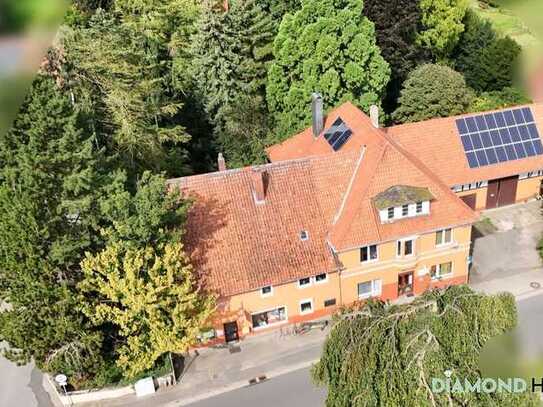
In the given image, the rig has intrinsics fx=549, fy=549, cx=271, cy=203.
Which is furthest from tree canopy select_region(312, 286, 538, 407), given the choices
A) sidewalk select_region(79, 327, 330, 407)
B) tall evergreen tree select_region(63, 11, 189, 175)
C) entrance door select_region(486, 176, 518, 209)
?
entrance door select_region(486, 176, 518, 209)

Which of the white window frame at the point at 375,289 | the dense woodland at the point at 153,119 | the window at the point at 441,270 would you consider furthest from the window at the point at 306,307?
the window at the point at 441,270

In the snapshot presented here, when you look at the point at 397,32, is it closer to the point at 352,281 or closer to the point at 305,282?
the point at 352,281

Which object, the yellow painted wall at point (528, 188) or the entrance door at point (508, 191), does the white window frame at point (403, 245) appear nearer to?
the entrance door at point (508, 191)

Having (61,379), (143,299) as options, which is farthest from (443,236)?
(61,379)

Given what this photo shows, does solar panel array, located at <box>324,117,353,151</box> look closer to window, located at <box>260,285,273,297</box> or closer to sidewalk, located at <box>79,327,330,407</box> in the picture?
window, located at <box>260,285,273,297</box>

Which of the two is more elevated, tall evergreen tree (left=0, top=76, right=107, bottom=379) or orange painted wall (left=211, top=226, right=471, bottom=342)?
tall evergreen tree (left=0, top=76, right=107, bottom=379)
